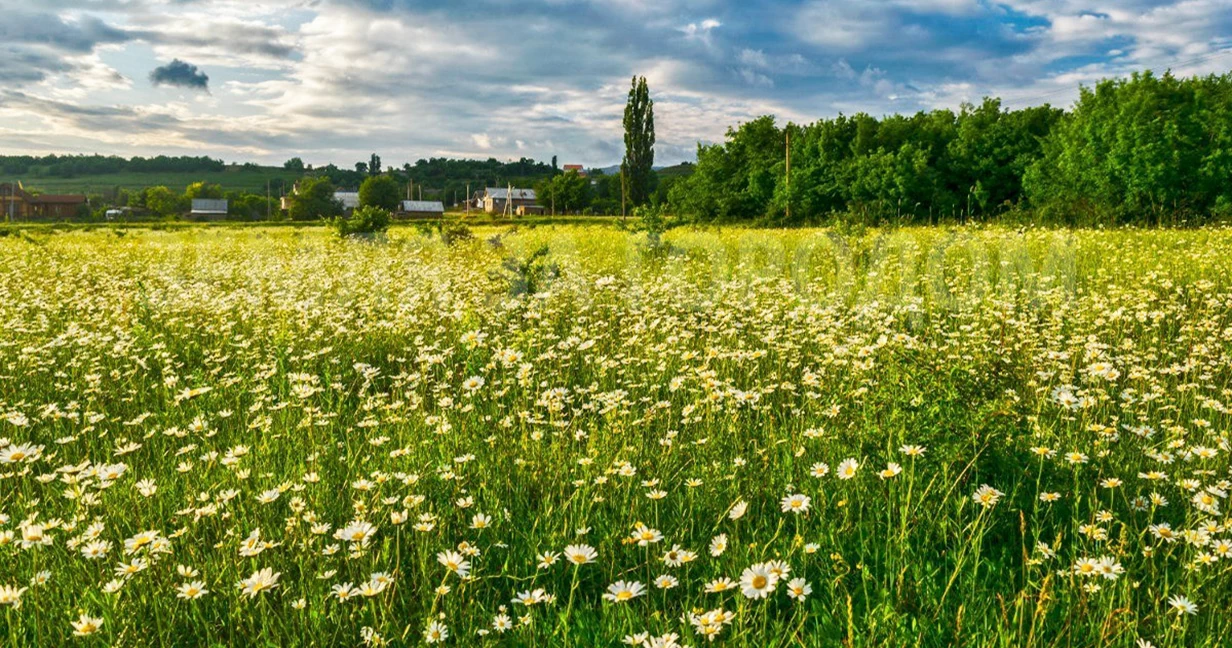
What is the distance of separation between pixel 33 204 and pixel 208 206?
25.9 m

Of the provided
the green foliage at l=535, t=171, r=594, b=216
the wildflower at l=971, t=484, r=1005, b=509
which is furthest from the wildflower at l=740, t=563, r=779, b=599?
the green foliage at l=535, t=171, r=594, b=216

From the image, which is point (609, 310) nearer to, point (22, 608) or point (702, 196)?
point (22, 608)

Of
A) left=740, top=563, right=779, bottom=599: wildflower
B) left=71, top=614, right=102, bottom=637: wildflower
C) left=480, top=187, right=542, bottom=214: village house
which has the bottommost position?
left=71, top=614, right=102, bottom=637: wildflower

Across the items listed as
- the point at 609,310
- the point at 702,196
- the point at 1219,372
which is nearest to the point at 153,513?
the point at 609,310

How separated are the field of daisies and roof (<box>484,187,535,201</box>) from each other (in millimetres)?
119309

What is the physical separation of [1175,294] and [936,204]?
130 feet

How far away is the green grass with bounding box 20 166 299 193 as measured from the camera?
140 metres

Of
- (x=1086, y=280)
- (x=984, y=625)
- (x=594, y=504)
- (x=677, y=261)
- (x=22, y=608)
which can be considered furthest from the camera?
(x=677, y=261)

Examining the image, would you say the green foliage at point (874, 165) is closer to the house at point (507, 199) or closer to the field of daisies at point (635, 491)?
the field of daisies at point (635, 491)

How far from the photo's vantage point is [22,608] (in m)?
2.39

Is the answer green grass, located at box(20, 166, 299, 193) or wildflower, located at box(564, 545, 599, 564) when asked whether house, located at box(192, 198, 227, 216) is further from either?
wildflower, located at box(564, 545, 599, 564)

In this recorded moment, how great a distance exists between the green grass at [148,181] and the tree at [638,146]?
104870 millimetres

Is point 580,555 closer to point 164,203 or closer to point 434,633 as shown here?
point 434,633

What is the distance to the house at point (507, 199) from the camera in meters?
120
